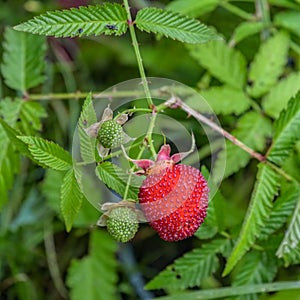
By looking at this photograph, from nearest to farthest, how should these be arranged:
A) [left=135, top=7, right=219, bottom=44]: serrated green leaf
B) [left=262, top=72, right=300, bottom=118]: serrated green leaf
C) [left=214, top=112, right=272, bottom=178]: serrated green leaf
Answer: [left=135, top=7, right=219, bottom=44]: serrated green leaf
[left=214, top=112, right=272, bottom=178]: serrated green leaf
[left=262, top=72, right=300, bottom=118]: serrated green leaf

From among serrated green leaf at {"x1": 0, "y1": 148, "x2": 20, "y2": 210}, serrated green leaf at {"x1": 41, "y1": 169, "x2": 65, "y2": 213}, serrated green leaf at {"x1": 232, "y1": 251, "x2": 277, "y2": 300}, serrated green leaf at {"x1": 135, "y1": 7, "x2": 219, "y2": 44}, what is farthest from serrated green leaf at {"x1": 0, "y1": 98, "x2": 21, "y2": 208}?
serrated green leaf at {"x1": 232, "y1": 251, "x2": 277, "y2": 300}

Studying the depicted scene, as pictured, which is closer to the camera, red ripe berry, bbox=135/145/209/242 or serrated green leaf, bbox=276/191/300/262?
red ripe berry, bbox=135/145/209/242

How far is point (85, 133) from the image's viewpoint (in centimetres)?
95

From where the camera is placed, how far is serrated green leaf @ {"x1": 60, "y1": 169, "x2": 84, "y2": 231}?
0.95 m

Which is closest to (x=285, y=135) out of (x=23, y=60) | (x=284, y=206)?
(x=284, y=206)

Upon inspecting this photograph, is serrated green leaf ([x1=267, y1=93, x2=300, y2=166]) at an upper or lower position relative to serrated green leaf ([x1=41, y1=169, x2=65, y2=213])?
upper

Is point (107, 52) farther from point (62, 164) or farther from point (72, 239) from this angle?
point (62, 164)

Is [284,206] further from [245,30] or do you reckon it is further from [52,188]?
[52,188]

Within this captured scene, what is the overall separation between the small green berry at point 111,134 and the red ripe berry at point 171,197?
48 millimetres

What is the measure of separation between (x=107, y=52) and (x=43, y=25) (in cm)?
108

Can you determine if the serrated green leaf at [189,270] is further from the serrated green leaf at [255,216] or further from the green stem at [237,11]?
the green stem at [237,11]

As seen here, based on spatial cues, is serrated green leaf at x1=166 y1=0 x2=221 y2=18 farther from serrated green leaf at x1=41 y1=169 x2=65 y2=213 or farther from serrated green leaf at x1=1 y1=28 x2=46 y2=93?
serrated green leaf at x1=41 y1=169 x2=65 y2=213

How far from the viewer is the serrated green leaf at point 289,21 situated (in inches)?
59.1

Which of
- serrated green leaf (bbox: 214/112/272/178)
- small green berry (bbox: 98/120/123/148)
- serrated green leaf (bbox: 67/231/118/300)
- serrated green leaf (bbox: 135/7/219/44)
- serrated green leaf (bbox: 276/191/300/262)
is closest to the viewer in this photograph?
small green berry (bbox: 98/120/123/148)
